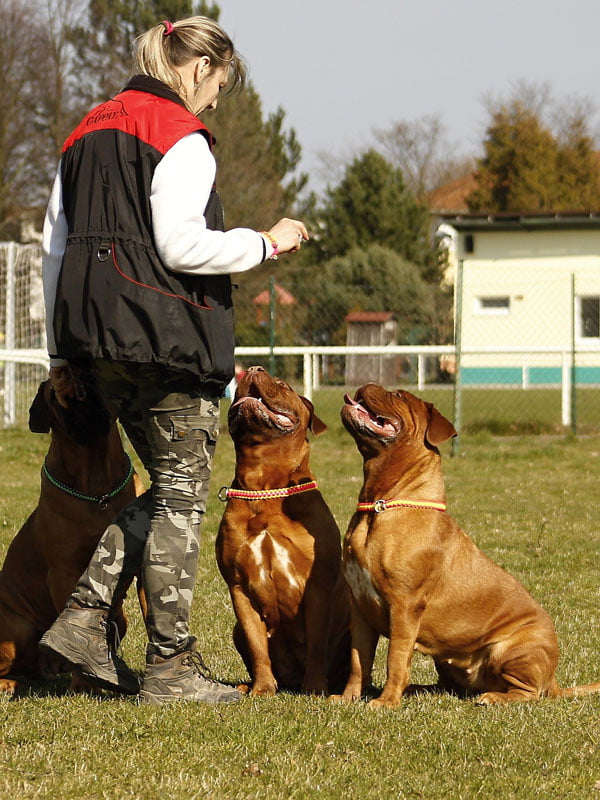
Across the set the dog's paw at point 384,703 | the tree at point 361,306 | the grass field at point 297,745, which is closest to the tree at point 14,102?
the tree at point 361,306

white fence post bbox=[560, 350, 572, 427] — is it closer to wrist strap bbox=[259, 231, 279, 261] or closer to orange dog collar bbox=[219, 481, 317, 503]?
Result: orange dog collar bbox=[219, 481, 317, 503]

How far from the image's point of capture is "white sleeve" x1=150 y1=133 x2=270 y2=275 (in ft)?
11.3

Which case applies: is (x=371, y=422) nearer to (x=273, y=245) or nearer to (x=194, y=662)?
(x=273, y=245)

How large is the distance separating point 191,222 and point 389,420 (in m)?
1.29

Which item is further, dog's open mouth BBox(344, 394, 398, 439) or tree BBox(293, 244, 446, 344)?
tree BBox(293, 244, 446, 344)

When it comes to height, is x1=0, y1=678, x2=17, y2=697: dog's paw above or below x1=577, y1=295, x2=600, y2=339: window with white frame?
below

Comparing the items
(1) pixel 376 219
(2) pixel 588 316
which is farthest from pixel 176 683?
(1) pixel 376 219

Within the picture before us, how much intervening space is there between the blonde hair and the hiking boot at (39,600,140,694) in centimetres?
188

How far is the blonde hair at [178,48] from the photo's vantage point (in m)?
3.66

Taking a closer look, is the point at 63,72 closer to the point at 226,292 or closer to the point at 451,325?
the point at 451,325

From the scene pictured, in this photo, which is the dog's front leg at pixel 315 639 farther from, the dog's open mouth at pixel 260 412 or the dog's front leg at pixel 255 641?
the dog's open mouth at pixel 260 412

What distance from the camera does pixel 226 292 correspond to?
12.2 ft

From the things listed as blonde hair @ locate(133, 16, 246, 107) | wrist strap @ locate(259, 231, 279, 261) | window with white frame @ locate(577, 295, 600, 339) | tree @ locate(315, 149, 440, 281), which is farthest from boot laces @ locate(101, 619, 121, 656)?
tree @ locate(315, 149, 440, 281)

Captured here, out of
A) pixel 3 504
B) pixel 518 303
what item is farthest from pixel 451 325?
pixel 3 504
